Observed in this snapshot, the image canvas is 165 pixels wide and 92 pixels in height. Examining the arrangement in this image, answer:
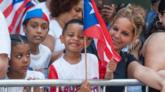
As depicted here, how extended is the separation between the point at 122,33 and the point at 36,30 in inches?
35.3

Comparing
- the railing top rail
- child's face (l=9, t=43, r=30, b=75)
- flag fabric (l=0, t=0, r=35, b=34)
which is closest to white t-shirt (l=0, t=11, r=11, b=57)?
the railing top rail

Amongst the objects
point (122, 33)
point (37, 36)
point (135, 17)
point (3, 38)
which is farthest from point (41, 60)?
point (3, 38)

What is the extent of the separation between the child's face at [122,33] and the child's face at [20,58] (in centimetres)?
80

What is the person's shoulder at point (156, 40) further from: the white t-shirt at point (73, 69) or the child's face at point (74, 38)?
the child's face at point (74, 38)

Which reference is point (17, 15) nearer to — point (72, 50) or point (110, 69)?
point (72, 50)

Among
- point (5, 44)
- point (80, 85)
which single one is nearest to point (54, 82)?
point (80, 85)

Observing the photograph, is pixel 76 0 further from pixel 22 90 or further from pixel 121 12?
pixel 22 90

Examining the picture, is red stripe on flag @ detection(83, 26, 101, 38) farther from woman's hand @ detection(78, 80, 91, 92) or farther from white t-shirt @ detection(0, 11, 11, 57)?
white t-shirt @ detection(0, 11, 11, 57)

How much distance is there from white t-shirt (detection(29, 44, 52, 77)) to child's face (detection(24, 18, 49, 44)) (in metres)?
0.11

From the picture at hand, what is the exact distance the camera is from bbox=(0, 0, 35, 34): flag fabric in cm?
625

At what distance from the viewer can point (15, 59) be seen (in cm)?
539

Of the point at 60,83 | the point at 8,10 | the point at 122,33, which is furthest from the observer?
the point at 8,10

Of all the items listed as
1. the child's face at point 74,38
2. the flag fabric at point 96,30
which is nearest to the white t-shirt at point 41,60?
the child's face at point 74,38

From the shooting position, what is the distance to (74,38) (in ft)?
18.1
